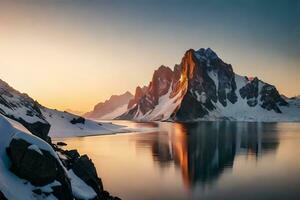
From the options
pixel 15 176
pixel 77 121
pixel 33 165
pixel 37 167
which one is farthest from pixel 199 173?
pixel 77 121

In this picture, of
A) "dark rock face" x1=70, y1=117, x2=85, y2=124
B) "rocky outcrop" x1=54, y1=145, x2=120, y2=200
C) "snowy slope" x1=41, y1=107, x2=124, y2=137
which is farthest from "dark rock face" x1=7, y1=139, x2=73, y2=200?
"dark rock face" x1=70, y1=117, x2=85, y2=124

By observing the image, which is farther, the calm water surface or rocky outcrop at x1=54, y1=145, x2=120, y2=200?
the calm water surface

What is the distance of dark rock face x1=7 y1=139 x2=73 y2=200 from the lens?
3066cm

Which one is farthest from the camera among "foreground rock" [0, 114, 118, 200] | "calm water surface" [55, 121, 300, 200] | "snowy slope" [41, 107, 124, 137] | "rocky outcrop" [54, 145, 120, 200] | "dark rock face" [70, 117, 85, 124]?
"dark rock face" [70, 117, 85, 124]

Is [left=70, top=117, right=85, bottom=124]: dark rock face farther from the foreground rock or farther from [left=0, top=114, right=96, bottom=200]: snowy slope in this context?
the foreground rock

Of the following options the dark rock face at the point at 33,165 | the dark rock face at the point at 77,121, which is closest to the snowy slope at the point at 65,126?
the dark rock face at the point at 77,121

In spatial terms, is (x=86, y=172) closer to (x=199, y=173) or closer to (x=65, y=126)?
(x=199, y=173)

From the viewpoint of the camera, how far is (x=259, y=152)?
97562mm

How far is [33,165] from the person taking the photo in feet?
102

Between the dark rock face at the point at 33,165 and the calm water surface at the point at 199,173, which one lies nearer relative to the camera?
the dark rock face at the point at 33,165

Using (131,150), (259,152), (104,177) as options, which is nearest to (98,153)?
(131,150)

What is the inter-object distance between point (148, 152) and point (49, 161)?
215 ft

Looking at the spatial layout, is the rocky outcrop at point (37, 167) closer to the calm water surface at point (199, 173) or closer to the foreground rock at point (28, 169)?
the foreground rock at point (28, 169)

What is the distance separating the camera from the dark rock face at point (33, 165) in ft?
101
